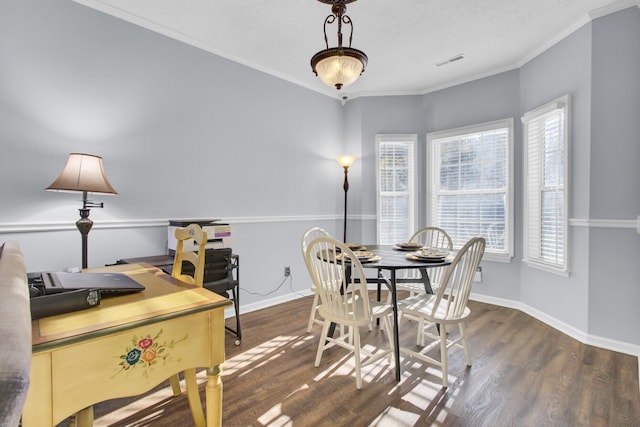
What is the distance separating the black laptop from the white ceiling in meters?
2.20

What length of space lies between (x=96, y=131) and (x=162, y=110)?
56 centimetres

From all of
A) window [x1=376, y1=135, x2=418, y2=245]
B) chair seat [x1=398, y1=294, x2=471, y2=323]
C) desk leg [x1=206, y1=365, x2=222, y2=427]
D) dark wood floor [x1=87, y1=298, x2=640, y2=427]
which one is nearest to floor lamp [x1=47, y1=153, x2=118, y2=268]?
dark wood floor [x1=87, y1=298, x2=640, y2=427]

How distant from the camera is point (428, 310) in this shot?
6.88ft

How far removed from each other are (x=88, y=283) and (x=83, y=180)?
1195 mm

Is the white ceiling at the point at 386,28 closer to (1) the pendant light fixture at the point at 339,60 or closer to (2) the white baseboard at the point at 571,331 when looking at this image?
(1) the pendant light fixture at the point at 339,60

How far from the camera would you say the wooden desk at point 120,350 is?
813mm

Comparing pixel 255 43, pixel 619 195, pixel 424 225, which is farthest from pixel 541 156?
pixel 255 43

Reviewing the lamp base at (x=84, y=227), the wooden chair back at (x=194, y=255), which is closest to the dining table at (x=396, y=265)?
the wooden chair back at (x=194, y=255)

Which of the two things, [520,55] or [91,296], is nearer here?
[91,296]

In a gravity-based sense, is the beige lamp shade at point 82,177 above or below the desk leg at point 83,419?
above

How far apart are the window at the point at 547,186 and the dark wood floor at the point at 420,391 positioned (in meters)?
0.82

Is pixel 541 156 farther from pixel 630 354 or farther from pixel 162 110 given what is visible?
pixel 162 110

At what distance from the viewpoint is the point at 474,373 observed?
7.05 feet

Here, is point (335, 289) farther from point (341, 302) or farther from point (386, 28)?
point (386, 28)
